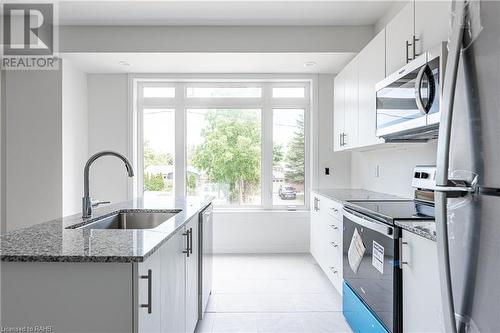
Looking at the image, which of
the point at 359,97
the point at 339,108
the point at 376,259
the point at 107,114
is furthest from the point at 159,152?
the point at 376,259

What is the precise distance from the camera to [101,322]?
3.64ft

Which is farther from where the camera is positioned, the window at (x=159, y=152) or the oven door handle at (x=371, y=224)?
the window at (x=159, y=152)

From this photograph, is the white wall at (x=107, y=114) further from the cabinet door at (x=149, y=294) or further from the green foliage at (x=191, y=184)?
the cabinet door at (x=149, y=294)

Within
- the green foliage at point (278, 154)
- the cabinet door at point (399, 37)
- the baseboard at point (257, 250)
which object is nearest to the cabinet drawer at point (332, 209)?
the cabinet door at point (399, 37)

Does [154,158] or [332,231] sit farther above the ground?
[154,158]

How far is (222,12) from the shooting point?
3588 mm

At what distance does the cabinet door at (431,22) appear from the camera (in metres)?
1.80

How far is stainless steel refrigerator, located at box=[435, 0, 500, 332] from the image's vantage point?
75 centimetres

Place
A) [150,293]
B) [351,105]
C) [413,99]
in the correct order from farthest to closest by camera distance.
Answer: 1. [351,105]
2. [413,99]
3. [150,293]

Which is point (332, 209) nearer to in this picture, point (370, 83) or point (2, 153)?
point (370, 83)

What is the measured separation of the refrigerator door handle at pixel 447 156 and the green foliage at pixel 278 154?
399 centimetres

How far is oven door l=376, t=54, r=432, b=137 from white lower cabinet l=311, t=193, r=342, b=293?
0.80 m

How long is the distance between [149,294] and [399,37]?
7.26ft

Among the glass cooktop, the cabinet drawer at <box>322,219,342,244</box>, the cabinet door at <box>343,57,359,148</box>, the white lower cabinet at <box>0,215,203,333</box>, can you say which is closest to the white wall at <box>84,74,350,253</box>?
the cabinet door at <box>343,57,359,148</box>
